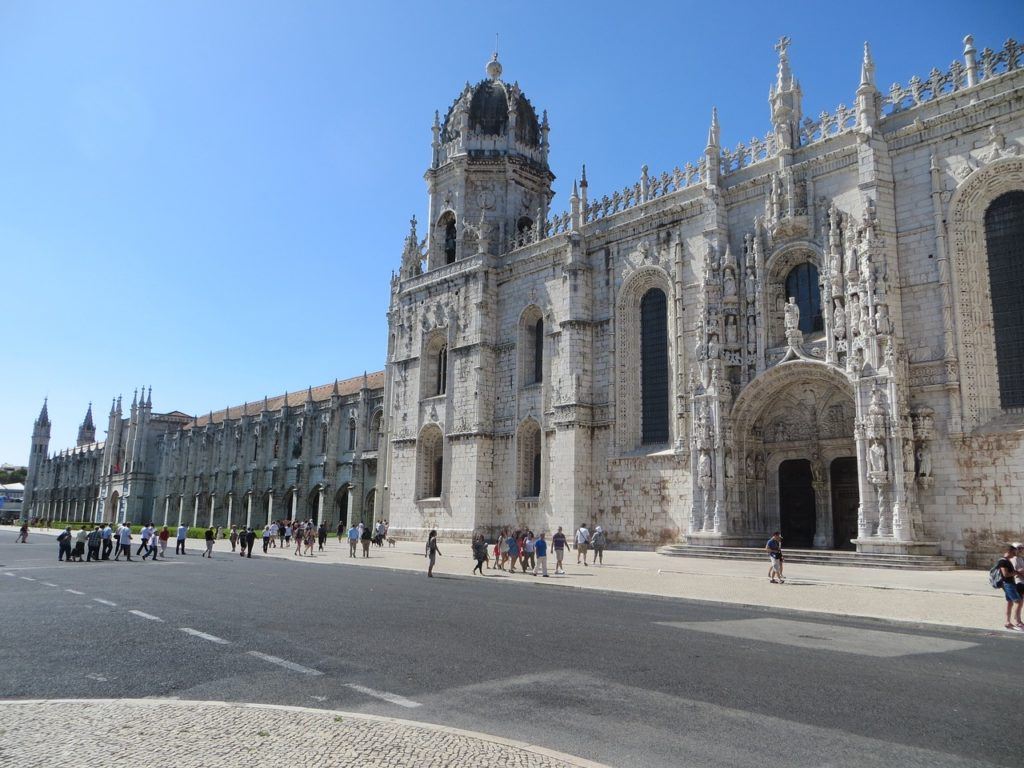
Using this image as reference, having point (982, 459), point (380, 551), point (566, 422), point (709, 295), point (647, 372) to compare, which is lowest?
point (380, 551)

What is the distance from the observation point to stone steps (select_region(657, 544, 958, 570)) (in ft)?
66.5

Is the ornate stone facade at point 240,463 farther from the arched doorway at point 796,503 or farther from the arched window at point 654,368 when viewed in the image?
the arched doorway at point 796,503

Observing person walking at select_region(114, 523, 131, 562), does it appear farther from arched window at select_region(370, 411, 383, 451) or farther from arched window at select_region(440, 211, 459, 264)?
arched window at select_region(370, 411, 383, 451)

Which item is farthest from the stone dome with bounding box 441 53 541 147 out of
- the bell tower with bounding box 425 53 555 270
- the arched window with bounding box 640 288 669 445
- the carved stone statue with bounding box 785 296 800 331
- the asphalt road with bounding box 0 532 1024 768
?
the asphalt road with bounding box 0 532 1024 768

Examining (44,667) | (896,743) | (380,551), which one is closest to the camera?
(896,743)

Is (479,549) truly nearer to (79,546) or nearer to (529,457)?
(529,457)

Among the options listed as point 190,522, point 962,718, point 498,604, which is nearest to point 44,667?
point 498,604

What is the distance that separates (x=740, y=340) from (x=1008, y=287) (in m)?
7.94

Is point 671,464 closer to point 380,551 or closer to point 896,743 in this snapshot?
point 380,551

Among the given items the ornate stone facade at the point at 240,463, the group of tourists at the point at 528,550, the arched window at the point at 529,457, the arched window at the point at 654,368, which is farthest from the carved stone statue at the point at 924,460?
the ornate stone facade at the point at 240,463

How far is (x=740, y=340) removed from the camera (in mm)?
26281

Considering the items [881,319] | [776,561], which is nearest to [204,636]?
[776,561]

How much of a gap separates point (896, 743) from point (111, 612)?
12.4 m

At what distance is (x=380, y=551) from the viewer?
113ft
